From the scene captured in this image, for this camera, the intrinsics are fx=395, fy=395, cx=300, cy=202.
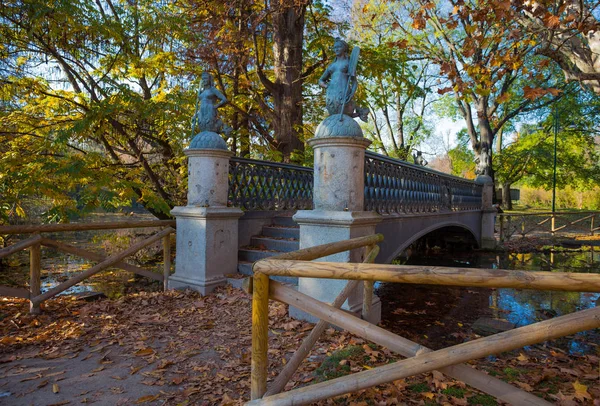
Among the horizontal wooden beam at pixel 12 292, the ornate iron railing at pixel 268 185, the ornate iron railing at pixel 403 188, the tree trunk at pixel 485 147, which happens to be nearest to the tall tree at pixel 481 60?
the tree trunk at pixel 485 147

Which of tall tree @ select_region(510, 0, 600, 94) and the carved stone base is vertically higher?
tall tree @ select_region(510, 0, 600, 94)

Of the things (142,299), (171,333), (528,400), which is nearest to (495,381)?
(528,400)

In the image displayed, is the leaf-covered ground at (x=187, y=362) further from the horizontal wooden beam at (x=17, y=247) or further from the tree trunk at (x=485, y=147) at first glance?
the tree trunk at (x=485, y=147)

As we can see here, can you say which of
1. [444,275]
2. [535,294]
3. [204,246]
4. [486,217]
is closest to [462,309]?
[535,294]

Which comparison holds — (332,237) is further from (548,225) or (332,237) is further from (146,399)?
(548,225)

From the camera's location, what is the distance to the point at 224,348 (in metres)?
4.08

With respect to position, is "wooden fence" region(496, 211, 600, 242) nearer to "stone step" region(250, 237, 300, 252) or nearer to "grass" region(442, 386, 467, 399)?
"stone step" region(250, 237, 300, 252)

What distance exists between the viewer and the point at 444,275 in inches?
76.2

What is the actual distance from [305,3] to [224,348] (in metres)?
9.43

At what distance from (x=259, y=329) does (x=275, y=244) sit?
485cm

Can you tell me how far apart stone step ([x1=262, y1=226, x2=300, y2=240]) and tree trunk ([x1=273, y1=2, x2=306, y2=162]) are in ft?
13.9

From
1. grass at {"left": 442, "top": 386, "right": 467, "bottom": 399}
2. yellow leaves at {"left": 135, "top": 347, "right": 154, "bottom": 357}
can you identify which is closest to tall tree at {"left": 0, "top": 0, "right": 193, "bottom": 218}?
yellow leaves at {"left": 135, "top": 347, "right": 154, "bottom": 357}

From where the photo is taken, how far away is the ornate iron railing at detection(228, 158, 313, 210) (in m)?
7.24

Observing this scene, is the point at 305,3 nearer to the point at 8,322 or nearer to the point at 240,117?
the point at 240,117
